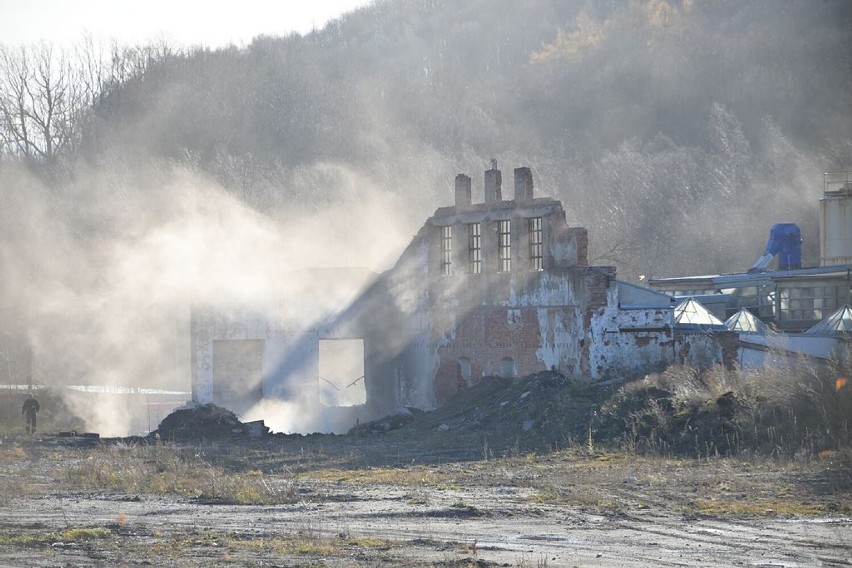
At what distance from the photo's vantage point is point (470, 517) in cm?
1455

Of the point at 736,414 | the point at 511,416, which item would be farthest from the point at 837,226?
the point at 736,414

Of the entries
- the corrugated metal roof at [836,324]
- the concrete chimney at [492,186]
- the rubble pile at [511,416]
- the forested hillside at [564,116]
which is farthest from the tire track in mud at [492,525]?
the forested hillside at [564,116]

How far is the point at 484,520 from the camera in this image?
A: 14.3 m

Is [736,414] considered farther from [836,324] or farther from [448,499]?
[836,324]

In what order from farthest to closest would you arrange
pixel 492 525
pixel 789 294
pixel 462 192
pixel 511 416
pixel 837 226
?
pixel 837 226
pixel 789 294
pixel 462 192
pixel 511 416
pixel 492 525

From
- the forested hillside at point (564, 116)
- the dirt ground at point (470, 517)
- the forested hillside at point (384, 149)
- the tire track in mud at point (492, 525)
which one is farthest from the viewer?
the forested hillside at point (564, 116)

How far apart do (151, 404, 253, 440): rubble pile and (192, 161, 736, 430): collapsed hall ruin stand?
4478 millimetres

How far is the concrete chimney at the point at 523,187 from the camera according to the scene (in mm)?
31750

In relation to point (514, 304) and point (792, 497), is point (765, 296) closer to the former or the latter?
point (514, 304)

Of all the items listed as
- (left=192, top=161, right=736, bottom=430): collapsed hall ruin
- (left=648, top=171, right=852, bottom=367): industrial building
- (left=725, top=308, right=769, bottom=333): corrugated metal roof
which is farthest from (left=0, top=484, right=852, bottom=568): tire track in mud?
(left=725, top=308, right=769, bottom=333): corrugated metal roof

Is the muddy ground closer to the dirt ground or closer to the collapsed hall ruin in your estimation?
the dirt ground

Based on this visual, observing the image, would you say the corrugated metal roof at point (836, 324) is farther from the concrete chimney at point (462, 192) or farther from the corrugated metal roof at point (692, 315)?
the concrete chimney at point (462, 192)

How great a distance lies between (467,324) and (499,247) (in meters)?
2.24

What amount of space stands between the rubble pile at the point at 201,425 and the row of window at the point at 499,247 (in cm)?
754
